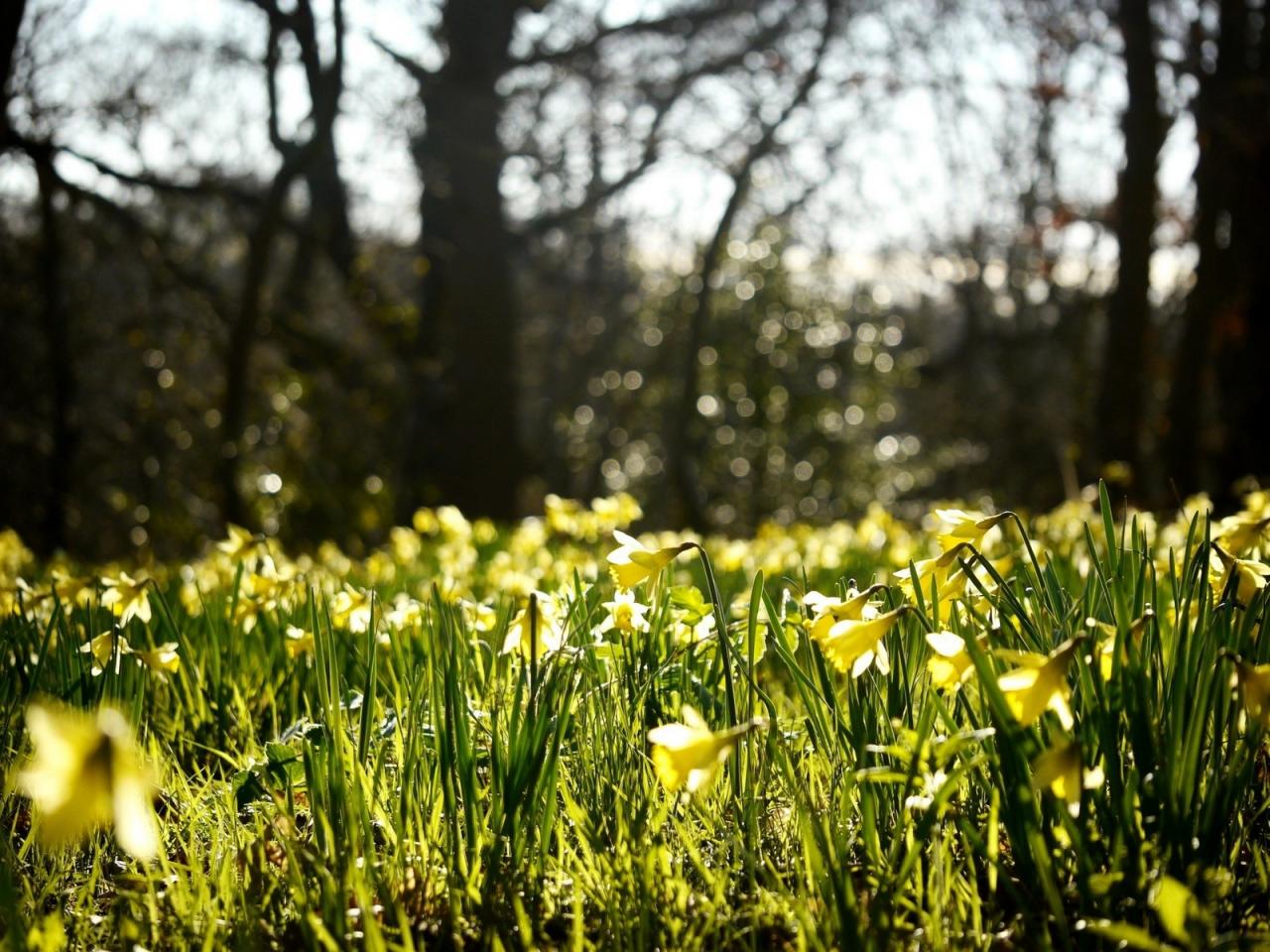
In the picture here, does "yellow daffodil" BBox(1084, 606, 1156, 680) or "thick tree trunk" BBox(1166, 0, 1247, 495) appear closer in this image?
"yellow daffodil" BBox(1084, 606, 1156, 680)

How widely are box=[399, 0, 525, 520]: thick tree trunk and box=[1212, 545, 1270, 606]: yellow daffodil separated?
26.9 feet

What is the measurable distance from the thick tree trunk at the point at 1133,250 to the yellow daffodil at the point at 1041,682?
7.35m

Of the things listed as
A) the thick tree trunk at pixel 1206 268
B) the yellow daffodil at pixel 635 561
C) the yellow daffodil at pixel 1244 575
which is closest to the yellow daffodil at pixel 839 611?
the yellow daffodil at pixel 635 561

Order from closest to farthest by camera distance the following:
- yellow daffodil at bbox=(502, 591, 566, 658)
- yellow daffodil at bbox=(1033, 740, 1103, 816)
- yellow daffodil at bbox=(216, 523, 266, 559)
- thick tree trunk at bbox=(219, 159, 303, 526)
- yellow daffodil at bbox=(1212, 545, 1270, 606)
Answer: yellow daffodil at bbox=(1033, 740, 1103, 816) → yellow daffodil at bbox=(1212, 545, 1270, 606) → yellow daffodil at bbox=(502, 591, 566, 658) → yellow daffodil at bbox=(216, 523, 266, 559) → thick tree trunk at bbox=(219, 159, 303, 526)

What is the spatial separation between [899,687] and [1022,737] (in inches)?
15.8

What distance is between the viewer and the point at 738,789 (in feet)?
5.53

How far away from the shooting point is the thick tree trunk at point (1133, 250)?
7.83 metres

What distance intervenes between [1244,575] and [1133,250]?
711cm

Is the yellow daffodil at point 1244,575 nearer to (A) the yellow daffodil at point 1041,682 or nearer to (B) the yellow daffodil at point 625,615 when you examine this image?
(A) the yellow daffodil at point 1041,682

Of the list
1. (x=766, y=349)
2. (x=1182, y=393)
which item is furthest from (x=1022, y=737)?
(x=766, y=349)

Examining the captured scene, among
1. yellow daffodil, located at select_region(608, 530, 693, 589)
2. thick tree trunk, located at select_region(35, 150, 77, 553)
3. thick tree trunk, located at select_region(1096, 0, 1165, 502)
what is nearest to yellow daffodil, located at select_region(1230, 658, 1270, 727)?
yellow daffodil, located at select_region(608, 530, 693, 589)

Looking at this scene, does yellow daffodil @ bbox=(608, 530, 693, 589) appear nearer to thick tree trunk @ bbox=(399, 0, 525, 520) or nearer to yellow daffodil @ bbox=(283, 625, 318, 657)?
yellow daffodil @ bbox=(283, 625, 318, 657)

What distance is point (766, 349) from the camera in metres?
15.3

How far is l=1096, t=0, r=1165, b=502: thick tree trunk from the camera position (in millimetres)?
7832
